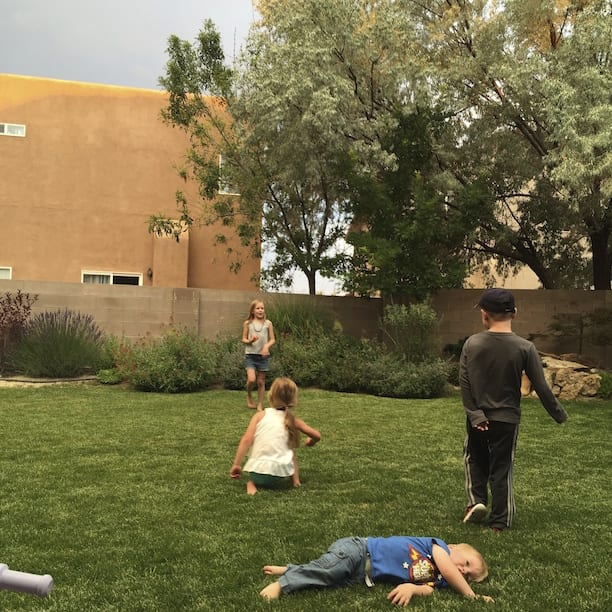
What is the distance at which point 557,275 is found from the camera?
54.7 feet

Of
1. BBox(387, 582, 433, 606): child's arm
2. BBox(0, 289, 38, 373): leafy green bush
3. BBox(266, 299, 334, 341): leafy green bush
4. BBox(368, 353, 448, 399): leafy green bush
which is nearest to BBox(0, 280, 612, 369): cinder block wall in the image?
BBox(0, 289, 38, 373): leafy green bush

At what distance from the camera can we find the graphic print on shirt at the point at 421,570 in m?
3.13

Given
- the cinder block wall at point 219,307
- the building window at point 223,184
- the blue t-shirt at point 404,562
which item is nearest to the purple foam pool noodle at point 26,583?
the blue t-shirt at point 404,562

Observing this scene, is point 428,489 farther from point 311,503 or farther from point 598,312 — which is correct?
point 598,312

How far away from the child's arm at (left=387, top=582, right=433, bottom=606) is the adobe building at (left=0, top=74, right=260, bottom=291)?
15.1 meters

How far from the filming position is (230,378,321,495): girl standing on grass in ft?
16.0

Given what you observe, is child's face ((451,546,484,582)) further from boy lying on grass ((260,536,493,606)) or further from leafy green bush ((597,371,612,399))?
leafy green bush ((597,371,612,399))

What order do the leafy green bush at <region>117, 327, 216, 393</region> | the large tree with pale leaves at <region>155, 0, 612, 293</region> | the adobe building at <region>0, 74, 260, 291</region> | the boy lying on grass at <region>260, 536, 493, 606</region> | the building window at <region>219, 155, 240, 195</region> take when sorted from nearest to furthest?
1. the boy lying on grass at <region>260, 536, 493, 606</region>
2. the leafy green bush at <region>117, 327, 216, 393</region>
3. the large tree with pale leaves at <region>155, 0, 612, 293</region>
4. the building window at <region>219, 155, 240, 195</region>
5. the adobe building at <region>0, 74, 260, 291</region>

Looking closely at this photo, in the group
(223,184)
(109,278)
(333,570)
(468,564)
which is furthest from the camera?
(109,278)

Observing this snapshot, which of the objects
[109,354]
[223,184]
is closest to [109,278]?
[223,184]

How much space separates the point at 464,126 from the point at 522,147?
1.51m

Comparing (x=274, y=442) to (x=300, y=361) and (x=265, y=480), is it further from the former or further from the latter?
(x=300, y=361)

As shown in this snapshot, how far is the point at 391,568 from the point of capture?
10.3 feet

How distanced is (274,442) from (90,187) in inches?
590
